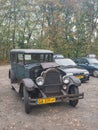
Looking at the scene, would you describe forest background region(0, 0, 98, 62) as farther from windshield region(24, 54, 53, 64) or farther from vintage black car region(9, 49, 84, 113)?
vintage black car region(9, 49, 84, 113)

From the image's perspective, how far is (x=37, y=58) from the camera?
28.9 feet

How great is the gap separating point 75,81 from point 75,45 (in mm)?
23218

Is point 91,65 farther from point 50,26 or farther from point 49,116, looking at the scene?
point 50,26

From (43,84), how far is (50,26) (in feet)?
79.5

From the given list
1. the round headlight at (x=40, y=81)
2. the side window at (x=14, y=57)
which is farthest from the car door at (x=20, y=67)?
the round headlight at (x=40, y=81)

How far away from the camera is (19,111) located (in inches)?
269

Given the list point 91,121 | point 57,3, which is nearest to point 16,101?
point 91,121

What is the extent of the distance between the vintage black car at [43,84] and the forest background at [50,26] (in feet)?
69.6

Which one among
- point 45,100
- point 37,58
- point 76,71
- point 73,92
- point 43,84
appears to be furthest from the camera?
point 76,71

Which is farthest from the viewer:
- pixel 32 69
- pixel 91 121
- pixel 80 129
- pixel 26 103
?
pixel 32 69

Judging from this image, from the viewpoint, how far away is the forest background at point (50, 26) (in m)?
30.0

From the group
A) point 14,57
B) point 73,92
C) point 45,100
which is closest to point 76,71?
point 14,57

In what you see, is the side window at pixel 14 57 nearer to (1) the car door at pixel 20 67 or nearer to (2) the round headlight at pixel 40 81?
(1) the car door at pixel 20 67

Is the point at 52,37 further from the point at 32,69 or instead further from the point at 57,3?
the point at 32,69
